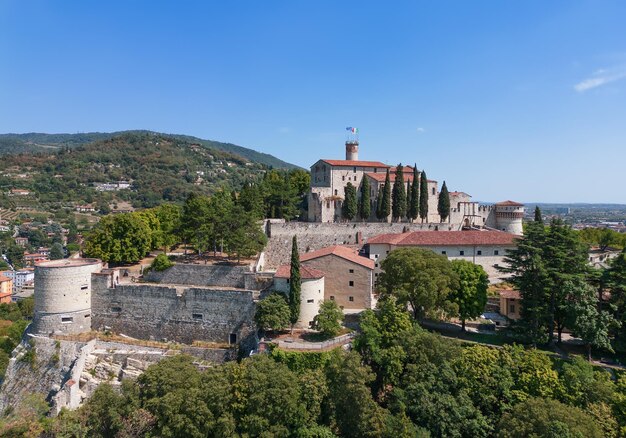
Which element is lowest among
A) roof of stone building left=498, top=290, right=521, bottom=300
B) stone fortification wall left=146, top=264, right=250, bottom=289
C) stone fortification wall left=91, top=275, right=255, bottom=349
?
stone fortification wall left=91, top=275, right=255, bottom=349

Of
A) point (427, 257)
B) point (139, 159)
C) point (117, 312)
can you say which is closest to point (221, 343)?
point (117, 312)

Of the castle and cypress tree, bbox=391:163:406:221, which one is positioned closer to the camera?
cypress tree, bbox=391:163:406:221

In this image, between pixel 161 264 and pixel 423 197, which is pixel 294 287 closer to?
pixel 161 264

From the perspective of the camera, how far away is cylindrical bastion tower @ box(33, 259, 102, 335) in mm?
36438

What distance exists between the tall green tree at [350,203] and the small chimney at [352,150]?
15.5 meters

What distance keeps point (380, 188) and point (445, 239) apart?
14520mm

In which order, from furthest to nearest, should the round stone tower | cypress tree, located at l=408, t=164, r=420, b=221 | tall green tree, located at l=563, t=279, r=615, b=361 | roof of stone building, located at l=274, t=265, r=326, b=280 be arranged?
the round stone tower
cypress tree, located at l=408, t=164, r=420, b=221
roof of stone building, located at l=274, t=265, r=326, b=280
tall green tree, located at l=563, t=279, r=615, b=361

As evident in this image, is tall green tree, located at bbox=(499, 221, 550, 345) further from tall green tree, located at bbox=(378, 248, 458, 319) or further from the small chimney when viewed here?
the small chimney

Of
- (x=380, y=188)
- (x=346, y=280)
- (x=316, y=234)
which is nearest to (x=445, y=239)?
(x=380, y=188)

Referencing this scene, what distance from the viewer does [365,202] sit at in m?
57.8

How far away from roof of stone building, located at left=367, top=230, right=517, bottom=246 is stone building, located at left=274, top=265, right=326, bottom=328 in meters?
13.3

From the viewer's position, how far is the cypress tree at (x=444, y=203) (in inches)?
2379

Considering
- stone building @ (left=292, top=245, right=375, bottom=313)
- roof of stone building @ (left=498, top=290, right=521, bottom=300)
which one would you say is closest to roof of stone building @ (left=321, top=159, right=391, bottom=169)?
stone building @ (left=292, top=245, right=375, bottom=313)

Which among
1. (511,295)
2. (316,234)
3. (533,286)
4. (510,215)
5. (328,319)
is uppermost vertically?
(510,215)
